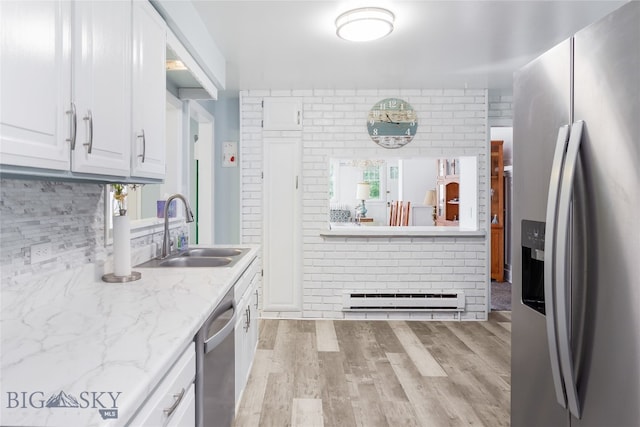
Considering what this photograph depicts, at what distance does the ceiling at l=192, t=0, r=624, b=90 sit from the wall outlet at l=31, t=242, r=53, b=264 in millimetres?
1627

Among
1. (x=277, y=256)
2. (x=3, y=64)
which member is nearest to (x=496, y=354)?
(x=277, y=256)

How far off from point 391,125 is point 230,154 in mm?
1783

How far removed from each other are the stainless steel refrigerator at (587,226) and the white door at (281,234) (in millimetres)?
2924

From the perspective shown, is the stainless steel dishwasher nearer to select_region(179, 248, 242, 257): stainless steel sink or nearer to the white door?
select_region(179, 248, 242, 257): stainless steel sink

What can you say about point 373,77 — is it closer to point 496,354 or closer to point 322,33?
point 322,33

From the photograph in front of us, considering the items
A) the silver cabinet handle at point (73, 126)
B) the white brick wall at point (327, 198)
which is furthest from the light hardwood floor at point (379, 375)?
the silver cabinet handle at point (73, 126)

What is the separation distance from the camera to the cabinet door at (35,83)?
3.03 feet

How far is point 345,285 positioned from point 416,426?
207 centimetres

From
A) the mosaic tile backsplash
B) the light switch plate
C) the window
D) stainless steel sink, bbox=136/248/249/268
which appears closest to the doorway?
the light switch plate

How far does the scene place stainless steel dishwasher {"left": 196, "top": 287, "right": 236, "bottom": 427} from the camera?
4.38 ft

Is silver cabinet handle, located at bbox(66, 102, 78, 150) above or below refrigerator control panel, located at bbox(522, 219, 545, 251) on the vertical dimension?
above

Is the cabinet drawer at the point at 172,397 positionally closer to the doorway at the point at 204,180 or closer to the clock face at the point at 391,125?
the doorway at the point at 204,180

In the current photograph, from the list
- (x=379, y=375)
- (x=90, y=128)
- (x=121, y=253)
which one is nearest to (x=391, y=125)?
(x=379, y=375)

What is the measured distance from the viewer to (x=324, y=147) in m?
4.19
